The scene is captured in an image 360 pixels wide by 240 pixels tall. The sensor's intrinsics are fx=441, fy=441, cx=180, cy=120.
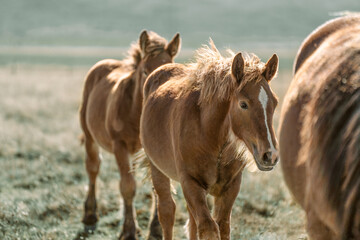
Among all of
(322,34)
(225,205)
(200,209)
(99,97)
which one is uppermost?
(322,34)

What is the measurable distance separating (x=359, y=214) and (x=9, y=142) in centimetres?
1002

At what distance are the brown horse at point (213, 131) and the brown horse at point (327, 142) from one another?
142cm

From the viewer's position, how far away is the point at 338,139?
1.20 m

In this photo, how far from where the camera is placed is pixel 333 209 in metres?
1.19

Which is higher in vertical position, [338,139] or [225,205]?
[338,139]

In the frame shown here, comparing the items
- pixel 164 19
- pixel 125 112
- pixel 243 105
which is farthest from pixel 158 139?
pixel 164 19

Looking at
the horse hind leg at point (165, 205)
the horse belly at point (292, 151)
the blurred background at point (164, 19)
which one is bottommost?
the blurred background at point (164, 19)

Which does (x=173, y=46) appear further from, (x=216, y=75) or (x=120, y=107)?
(x=216, y=75)

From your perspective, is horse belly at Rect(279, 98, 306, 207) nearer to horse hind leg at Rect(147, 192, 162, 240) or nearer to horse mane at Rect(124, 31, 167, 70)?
horse hind leg at Rect(147, 192, 162, 240)

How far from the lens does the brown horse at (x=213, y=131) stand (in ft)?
9.81

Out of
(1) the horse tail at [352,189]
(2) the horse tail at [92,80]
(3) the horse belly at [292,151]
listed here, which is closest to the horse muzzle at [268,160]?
(3) the horse belly at [292,151]

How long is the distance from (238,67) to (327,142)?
1943 millimetres

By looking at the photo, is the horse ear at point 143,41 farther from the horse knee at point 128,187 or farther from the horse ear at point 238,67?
the horse ear at point 238,67

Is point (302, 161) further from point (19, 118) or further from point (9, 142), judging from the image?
point (19, 118)
